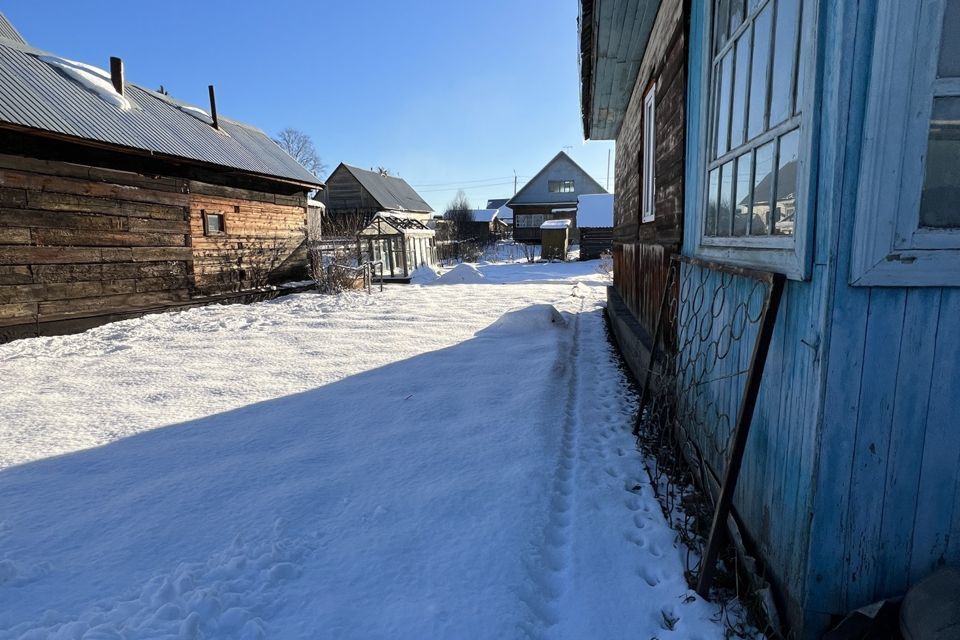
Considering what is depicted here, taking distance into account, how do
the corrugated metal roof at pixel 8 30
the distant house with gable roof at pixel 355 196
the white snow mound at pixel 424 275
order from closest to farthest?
the corrugated metal roof at pixel 8 30 → the white snow mound at pixel 424 275 → the distant house with gable roof at pixel 355 196

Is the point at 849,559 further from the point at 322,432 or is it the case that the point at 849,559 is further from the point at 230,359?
the point at 230,359

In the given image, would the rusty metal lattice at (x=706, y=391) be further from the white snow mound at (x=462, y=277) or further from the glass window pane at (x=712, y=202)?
the white snow mound at (x=462, y=277)

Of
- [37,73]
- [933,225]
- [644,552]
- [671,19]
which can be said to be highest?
[37,73]

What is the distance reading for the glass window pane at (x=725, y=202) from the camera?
2756mm

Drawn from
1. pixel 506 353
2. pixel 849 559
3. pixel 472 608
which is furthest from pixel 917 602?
pixel 506 353

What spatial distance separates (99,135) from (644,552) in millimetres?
10373

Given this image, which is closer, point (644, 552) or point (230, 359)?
point (644, 552)

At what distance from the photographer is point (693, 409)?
344 centimetres

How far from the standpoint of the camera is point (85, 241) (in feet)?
27.4

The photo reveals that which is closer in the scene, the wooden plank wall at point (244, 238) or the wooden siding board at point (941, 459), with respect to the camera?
the wooden siding board at point (941, 459)

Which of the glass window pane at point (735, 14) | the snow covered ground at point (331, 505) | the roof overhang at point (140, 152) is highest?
the roof overhang at point (140, 152)

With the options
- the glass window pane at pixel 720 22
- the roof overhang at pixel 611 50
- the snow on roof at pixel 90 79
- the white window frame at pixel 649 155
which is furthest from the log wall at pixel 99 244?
the glass window pane at pixel 720 22

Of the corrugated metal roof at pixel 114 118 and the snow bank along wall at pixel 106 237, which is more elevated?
the corrugated metal roof at pixel 114 118

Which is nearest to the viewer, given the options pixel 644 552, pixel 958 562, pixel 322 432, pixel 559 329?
pixel 958 562
